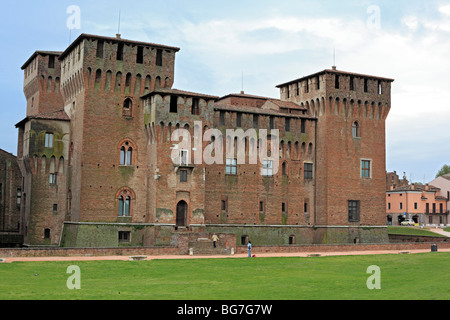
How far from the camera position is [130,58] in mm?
46438

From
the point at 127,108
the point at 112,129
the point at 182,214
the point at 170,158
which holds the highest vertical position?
the point at 127,108

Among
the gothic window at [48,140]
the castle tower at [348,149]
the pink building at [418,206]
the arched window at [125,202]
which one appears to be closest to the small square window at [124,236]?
the arched window at [125,202]

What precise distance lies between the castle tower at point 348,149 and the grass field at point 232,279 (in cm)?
1474

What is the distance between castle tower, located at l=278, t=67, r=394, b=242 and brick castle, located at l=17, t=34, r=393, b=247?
94 millimetres

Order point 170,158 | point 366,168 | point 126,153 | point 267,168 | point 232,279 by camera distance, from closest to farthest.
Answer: point 232,279 → point 170,158 → point 126,153 → point 267,168 → point 366,168

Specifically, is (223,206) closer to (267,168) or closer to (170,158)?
(267,168)

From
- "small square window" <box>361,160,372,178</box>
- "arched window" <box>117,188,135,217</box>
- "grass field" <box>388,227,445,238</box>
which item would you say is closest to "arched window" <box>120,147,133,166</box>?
"arched window" <box>117,188,135,217</box>

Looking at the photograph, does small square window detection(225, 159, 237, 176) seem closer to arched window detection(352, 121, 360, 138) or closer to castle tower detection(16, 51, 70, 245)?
arched window detection(352, 121, 360, 138)

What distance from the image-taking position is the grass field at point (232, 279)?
2158 cm

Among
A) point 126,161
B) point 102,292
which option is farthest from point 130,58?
point 102,292

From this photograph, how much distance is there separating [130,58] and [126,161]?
7939 millimetres

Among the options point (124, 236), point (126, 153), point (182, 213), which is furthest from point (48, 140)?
point (182, 213)

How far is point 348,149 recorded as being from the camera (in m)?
53.3

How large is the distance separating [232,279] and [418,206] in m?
69.6
